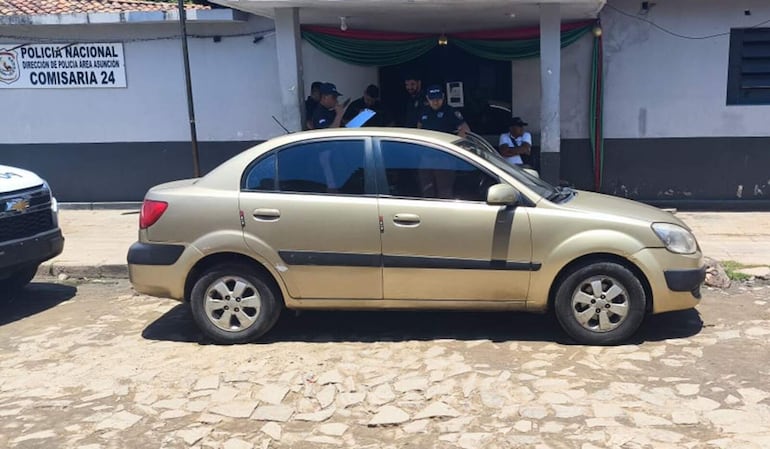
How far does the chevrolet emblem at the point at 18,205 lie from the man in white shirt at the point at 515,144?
5.74 meters

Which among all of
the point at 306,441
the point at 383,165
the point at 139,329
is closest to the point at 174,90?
the point at 139,329

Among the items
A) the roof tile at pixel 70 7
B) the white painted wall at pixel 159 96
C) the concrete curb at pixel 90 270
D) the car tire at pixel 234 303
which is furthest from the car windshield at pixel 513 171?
the roof tile at pixel 70 7

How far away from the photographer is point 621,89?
1005 centimetres

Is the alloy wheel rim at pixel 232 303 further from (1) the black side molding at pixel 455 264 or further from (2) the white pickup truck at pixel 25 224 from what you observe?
(2) the white pickup truck at pixel 25 224

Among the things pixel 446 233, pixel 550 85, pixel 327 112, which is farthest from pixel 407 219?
pixel 550 85

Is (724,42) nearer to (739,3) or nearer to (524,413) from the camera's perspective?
(739,3)

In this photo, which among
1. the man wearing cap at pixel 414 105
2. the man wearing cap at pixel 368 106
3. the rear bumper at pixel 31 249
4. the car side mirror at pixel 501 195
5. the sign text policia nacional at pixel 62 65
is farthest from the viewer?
the sign text policia nacional at pixel 62 65

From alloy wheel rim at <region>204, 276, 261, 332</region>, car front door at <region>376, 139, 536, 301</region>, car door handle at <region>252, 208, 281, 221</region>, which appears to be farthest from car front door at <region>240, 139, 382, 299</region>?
alloy wheel rim at <region>204, 276, 261, 332</region>

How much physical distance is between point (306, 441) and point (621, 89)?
314 inches

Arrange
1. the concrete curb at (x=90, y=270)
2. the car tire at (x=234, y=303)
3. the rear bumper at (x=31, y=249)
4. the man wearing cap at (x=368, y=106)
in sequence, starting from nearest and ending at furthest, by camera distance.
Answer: the car tire at (x=234, y=303) < the rear bumper at (x=31, y=249) < the concrete curb at (x=90, y=270) < the man wearing cap at (x=368, y=106)

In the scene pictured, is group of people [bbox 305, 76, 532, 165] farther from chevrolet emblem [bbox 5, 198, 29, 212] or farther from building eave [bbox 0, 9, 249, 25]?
chevrolet emblem [bbox 5, 198, 29, 212]

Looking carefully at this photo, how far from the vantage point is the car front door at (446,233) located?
4.99 metres

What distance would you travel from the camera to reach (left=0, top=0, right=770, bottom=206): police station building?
971 cm

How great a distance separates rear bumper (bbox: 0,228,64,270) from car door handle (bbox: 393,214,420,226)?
357 centimetres
